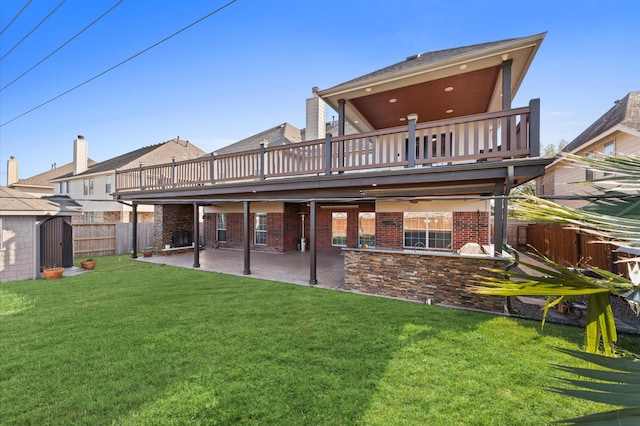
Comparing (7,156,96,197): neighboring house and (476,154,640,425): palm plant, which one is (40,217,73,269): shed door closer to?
(476,154,640,425): palm plant

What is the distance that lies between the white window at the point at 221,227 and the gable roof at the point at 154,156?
23.2ft

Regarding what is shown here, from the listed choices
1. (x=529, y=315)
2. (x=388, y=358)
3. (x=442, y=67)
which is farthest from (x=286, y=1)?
(x=529, y=315)

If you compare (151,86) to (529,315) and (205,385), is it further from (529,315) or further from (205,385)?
(529,315)

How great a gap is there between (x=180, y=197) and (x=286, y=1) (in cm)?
780

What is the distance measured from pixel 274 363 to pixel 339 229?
33.3ft

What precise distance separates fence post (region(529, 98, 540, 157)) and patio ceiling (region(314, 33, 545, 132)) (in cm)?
140

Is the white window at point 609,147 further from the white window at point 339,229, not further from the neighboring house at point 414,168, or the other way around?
the white window at point 339,229

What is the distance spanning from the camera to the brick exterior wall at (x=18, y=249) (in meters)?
7.97

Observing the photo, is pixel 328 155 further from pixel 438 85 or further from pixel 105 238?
pixel 105 238

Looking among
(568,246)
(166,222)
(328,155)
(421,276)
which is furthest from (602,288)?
(166,222)

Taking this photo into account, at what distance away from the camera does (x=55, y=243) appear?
9453 mm

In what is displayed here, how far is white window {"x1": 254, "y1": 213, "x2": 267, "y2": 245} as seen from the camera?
14188mm

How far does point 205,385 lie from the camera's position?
3.10 metres

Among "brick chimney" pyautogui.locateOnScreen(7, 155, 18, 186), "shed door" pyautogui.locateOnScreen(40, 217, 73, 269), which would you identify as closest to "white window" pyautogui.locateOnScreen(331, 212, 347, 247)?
"shed door" pyautogui.locateOnScreen(40, 217, 73, 269)
